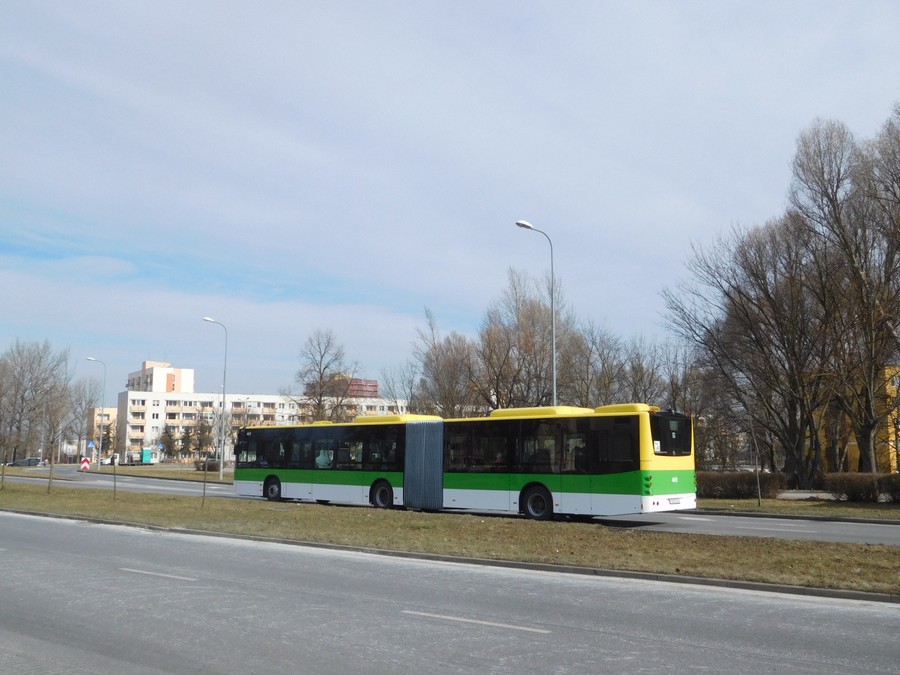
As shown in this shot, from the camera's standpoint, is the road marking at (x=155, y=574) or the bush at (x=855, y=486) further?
the bush at (x=855, y=486)

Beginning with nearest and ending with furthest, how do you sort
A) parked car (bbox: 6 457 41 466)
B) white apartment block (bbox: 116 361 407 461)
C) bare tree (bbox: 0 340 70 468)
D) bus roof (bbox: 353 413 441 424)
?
bus roof (bbox: 353 413 441 424), bare tree (bbox: 0 340 70 468), parked car (bbox: 6 457 41 466), white apartment block (bbox: 116 361 407 461)

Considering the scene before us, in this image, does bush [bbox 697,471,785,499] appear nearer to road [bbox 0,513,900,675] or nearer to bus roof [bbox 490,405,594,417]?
bus roof [bbox 490,405,594,417]

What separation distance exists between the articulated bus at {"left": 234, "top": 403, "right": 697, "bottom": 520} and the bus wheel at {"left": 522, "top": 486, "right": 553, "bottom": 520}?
0.03 meters

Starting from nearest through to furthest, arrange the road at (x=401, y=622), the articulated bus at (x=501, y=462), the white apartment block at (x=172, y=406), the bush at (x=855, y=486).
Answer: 1. the road at (x=401, y=622)
2. the articulated bus at (x=501, y=462)
3. the bush at (x=855, y=486)
4. the white apartment block at (x=172, y=406)

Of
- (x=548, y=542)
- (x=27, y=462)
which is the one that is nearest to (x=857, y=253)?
(x=548, y=542)

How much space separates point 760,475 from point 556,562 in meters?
20.0

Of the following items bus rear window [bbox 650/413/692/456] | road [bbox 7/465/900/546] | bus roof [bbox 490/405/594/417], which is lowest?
road [bbox 7/465/900/546]

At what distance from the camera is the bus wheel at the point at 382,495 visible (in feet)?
86.5

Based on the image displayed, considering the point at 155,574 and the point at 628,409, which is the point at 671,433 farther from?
the point at 155,574

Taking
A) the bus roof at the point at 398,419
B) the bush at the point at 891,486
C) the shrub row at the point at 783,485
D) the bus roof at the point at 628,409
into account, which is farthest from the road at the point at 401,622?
the shrub row at the point at 783,485

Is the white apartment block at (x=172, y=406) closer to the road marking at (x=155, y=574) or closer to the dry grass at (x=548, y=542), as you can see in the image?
the dry grass at (x=548, y=542)

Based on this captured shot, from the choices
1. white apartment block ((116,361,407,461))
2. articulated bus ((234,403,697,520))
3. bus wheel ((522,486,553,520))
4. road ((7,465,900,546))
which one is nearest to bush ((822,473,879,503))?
road ((7,465,900,546))

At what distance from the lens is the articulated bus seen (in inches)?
810

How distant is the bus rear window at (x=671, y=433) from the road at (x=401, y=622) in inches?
343
